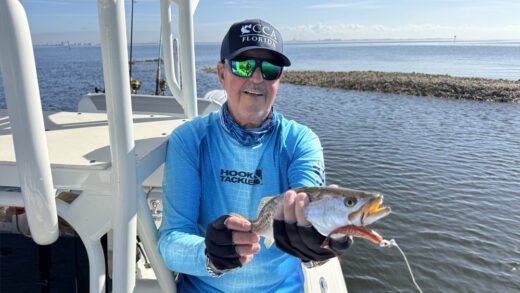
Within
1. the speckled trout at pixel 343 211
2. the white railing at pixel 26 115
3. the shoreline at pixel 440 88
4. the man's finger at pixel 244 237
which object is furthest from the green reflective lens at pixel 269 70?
the shoreline at pixel 440 88

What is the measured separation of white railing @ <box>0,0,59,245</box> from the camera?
1.45 m

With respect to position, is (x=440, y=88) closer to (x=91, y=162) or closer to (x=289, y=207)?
(x=289, y=207)

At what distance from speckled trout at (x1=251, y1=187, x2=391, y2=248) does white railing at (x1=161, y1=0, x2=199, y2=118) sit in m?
1.90

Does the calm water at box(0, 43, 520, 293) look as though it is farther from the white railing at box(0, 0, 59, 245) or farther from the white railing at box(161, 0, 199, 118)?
the white railing at box(0, 0, 59, 245)

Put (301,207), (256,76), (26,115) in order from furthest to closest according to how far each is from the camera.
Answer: (256,76), (301,207), (26,115)

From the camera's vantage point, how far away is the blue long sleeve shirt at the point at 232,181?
259 centimetres

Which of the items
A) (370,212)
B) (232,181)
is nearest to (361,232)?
(370,212)

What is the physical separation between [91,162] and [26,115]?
0.63m

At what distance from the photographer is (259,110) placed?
2746 mm

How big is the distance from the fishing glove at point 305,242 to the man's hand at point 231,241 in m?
0.17

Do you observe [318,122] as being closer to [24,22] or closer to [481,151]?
[481,151]

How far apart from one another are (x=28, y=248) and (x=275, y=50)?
2.60 metres

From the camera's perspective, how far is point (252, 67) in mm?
2652

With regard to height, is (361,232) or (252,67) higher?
(252,67)
